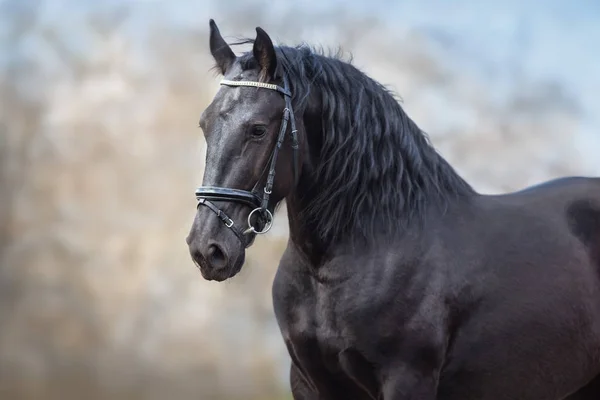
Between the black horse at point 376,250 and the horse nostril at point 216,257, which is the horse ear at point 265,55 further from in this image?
the horse nostril at point 216,257

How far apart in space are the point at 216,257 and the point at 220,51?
1.08 meters

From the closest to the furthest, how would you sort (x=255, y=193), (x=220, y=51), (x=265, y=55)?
(x=255, y=193), (x=265, y=55), (x=220, y=51)

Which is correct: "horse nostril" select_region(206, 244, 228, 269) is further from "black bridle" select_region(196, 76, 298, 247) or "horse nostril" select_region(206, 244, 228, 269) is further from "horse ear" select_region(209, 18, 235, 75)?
"horse ear" select_region(209, 18, 235, 75)

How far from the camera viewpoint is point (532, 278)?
402cm

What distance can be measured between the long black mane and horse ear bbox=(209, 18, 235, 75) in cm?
15

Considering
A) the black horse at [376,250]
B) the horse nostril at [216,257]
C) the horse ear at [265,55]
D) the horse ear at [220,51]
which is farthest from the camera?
the horse ear at [220,51]

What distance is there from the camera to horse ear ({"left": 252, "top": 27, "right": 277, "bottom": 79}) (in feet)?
12.2

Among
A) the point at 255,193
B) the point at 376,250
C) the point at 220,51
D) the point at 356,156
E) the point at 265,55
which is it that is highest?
the point at 220,51

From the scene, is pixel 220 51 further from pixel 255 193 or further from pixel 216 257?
pixel 216 257

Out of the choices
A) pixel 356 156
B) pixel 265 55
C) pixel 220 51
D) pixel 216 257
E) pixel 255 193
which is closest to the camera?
pixel 216 257

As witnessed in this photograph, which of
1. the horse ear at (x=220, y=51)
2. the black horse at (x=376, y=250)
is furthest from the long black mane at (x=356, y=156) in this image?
the horse ear at (x=220, y=51)

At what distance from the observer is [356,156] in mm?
3879

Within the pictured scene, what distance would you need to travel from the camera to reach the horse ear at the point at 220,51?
3977mm

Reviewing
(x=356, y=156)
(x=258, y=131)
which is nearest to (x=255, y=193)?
(x=258, y=131)
